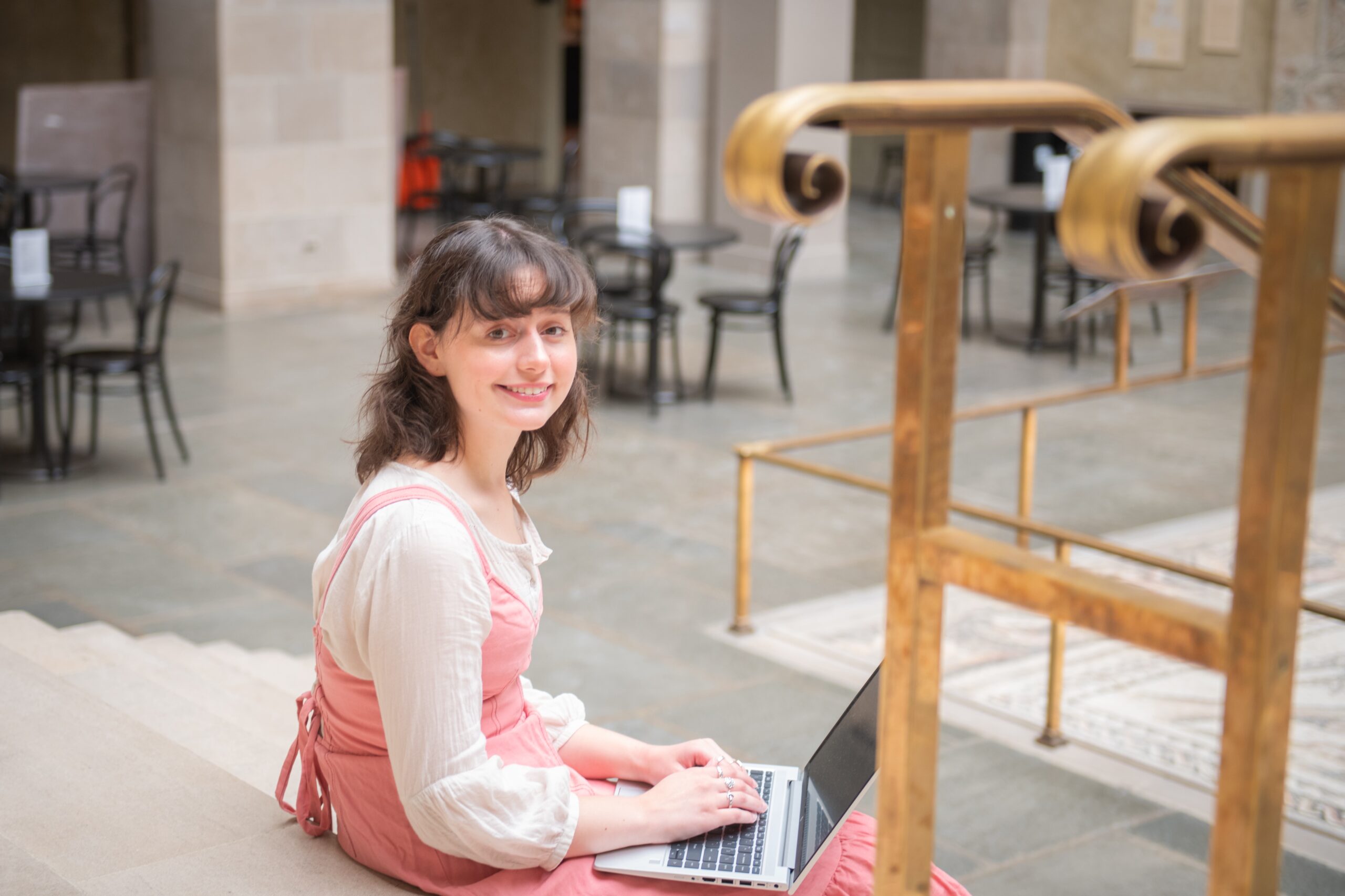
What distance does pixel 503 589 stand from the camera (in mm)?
1756

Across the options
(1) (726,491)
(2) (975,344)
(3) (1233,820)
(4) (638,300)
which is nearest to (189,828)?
(3) (1233,820)

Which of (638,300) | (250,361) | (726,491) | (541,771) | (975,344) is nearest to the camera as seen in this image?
(541,771)

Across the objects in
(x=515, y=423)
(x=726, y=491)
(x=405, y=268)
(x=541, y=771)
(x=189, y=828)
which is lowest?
(x=726, y=491)

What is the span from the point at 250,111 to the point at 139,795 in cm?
757

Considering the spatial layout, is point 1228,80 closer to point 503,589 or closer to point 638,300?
point 638,300

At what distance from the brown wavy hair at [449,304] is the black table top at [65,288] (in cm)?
433

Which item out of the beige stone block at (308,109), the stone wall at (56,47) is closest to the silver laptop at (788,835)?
the beige stone block at (308,109)

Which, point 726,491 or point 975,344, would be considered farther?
point 975,344

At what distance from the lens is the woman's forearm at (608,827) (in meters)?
1.75

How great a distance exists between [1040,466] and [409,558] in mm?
5148

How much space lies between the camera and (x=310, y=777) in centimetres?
192

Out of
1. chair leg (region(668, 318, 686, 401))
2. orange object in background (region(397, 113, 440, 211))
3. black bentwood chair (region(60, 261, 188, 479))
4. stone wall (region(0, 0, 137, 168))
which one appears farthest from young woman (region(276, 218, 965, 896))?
stone wall (region(0, 0, 137, 168))

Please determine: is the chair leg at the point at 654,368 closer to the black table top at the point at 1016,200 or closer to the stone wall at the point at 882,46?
the black table top at the point at 1016,200

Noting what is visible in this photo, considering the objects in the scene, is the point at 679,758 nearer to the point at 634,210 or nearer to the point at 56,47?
the point at 634,210
